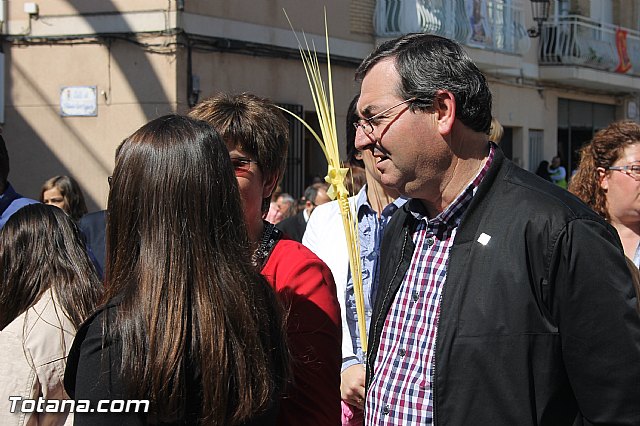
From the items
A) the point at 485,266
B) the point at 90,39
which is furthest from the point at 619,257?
the point at 90,39

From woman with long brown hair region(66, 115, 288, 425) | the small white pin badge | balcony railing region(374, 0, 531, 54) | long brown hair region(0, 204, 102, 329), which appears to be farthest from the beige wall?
woman with long brown hair region(66, 115, 288, 425)

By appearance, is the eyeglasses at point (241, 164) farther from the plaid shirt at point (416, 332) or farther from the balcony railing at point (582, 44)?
the balcony railing at point (582, 44)

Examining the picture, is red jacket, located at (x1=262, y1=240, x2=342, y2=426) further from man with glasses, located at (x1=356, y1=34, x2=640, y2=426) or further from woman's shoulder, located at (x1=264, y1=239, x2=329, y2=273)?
man with glasses, located at (x1=356, y1=34, x2=640, y2=426)

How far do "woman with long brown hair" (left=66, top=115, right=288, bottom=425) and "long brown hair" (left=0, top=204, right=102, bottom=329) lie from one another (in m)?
1.20

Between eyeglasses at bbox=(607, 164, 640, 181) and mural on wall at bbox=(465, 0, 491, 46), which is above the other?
mural on wall at bbox=(465, 0, 491, 46)

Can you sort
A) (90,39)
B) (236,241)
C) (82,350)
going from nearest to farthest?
1. (82,350)
2. (236,241)
3. (90,39)

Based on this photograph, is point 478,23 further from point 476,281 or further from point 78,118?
point 476,281

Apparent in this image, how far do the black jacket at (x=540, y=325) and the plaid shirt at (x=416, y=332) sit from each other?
0.34ft

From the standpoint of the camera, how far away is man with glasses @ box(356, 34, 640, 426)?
2363mm

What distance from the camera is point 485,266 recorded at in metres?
2.47

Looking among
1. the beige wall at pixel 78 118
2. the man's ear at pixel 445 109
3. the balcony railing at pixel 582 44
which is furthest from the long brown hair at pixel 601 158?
the balcony railing at pixel 582 44

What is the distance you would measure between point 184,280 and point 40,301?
1.40 metres

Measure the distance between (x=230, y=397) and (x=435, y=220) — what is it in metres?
0.86

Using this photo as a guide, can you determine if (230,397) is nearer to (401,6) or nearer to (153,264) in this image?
(153,264)
